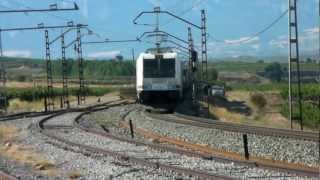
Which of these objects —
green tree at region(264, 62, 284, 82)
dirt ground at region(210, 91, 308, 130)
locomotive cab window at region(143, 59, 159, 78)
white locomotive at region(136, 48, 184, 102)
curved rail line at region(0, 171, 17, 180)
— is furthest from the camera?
green tree at region(264, 62, 284, 82)

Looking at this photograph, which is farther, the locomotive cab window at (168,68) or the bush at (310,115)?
the bush at (310,115)

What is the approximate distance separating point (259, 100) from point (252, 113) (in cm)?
1432

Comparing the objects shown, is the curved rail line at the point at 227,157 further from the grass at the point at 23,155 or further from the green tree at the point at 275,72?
the green tree at the point at 275,72

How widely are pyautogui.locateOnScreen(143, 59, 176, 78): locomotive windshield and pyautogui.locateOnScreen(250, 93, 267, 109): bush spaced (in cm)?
3170

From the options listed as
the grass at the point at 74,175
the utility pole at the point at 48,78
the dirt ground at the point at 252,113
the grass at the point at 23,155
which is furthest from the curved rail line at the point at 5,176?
the utility pole at the point at 48,78

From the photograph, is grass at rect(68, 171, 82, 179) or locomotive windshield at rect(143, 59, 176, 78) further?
locomotive windshield at rect(143, 59, 176, 78)

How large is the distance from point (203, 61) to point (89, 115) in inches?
596

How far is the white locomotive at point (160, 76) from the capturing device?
4344 centimetres

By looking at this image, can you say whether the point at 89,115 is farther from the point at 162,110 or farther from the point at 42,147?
the point at 42,147

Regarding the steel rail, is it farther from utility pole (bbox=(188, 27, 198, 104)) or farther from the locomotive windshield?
Answer: utility pole (bbox=(188, 27, 198, 104))

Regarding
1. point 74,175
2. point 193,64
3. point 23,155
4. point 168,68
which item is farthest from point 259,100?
point 74,175

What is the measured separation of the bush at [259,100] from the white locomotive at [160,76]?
103ft

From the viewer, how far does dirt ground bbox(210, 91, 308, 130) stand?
50562 mm

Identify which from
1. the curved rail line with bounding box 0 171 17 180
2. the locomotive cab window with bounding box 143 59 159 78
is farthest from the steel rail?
the locomotive cab window with bounding box 143 59 159 78
